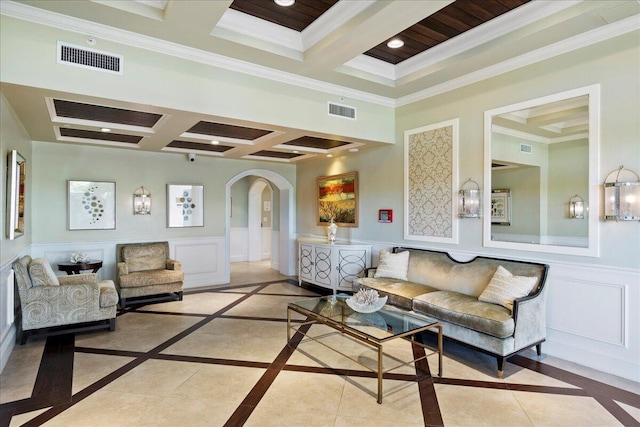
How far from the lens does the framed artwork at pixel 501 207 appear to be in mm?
4059

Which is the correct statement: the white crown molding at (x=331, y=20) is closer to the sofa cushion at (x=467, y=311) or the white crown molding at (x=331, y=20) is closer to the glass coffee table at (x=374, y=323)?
the glass coffee table at (x=374, y=323)

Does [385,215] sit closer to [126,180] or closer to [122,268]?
[122,268]

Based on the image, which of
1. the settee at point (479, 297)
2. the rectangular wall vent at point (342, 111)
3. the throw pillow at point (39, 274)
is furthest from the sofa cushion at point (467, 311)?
the throw pillow at point (39, 274)

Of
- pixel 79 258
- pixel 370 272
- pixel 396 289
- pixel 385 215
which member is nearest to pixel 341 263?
pixel 370 272

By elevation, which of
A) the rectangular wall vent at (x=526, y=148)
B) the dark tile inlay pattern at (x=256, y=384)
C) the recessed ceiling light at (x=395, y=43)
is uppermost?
the recessed ceiling light at (x=395, y=43)

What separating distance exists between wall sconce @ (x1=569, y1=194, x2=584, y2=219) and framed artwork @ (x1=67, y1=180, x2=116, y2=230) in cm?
654

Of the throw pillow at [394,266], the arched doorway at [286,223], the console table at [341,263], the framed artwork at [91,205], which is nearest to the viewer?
the throw pillow at [394,266]

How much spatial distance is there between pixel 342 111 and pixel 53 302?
4129 mm

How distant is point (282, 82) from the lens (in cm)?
422

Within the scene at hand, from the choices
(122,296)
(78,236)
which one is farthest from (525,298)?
(78,236)

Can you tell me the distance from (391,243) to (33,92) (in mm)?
4597

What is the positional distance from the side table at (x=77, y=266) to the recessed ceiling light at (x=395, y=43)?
206 inches

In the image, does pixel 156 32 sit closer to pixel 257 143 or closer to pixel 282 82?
pixel 282 82

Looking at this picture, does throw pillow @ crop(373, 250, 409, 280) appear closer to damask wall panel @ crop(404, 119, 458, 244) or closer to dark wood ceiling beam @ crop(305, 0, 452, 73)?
damask wall panel @ crop(404, 119, 458, 244)
